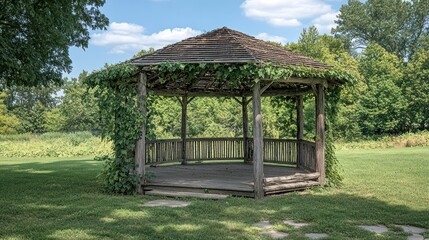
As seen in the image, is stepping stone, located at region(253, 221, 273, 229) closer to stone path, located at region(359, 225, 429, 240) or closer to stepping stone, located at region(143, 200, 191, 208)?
stone path, located at region(359, 225, 429, 240)

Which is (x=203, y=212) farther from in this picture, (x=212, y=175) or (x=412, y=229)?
(x=212, y=175)

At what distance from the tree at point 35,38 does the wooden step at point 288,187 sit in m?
6.93

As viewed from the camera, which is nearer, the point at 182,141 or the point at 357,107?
the point at 182,141

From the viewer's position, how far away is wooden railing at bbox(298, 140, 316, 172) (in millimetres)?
11641

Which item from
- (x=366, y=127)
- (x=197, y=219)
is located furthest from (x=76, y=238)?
(x=366, y=127)

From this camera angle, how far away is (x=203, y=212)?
7.91m

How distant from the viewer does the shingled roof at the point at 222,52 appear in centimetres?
937

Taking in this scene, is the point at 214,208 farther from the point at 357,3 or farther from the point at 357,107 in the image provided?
the point at 357,3

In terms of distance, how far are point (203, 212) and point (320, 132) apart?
4506 millimetres

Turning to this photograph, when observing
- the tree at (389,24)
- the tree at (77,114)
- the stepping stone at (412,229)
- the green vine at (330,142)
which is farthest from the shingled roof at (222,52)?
the tree at (389,24)

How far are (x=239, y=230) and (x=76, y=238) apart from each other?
91.8 inches

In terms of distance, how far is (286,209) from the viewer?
8.19 m

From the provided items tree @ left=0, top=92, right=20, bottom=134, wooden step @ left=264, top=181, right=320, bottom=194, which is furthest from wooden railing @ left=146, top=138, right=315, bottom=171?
tree @ left=0, top=92, right=20, bottom=134

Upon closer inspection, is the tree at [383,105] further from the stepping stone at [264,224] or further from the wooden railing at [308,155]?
the stepping stone at [264,224]
